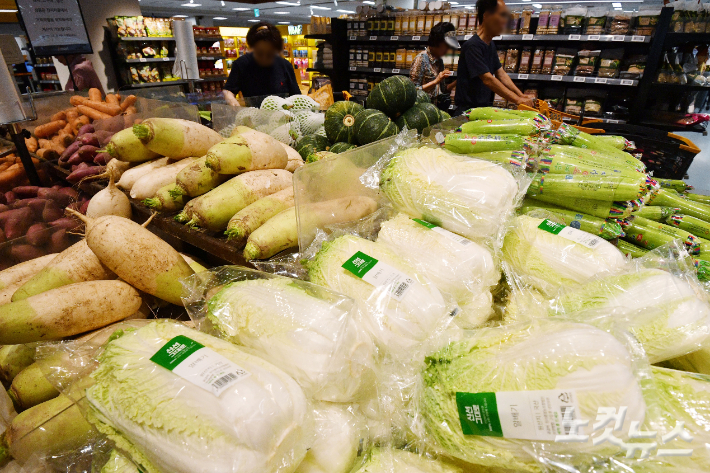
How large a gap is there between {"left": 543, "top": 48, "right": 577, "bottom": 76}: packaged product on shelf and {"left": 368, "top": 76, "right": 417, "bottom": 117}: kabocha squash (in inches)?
170

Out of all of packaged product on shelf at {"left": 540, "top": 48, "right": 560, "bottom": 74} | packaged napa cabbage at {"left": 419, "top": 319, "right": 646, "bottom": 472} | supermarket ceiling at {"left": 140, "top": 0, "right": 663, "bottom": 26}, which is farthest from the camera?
supermarket ceiling at {"left": 140, "top": 0, "right": 663, "bottom": 26}

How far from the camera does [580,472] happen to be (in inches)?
25.7

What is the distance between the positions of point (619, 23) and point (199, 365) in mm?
6998

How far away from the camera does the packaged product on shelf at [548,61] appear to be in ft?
19.1

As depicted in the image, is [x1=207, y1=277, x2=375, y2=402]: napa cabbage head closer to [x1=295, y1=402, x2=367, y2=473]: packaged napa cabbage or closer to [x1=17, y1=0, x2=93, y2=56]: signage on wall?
[x1=295, y1=402, x2=367, y2=473]: packaged napa cabbage

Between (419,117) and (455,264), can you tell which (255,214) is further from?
(419,117)

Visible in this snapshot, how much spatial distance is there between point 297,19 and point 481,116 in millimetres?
31405

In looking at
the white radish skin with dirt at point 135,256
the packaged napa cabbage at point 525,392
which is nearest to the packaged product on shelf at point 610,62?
the packaged napa cabbage at point 525,392

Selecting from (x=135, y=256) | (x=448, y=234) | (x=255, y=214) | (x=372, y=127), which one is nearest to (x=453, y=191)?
(x=448, y=234)

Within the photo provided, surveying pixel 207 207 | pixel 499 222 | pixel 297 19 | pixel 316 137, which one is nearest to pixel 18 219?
pixel 207 207

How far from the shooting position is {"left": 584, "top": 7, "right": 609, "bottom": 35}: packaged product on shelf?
207 inches

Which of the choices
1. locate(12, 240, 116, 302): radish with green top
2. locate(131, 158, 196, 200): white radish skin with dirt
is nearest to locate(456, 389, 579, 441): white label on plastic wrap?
locate(12, 240, 116, 302): radish with green top

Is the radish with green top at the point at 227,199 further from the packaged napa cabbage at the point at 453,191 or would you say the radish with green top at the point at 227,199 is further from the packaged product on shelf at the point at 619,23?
the packaged product on shelf at the point at 619,23

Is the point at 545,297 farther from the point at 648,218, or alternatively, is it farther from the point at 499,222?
the point at 648,218
